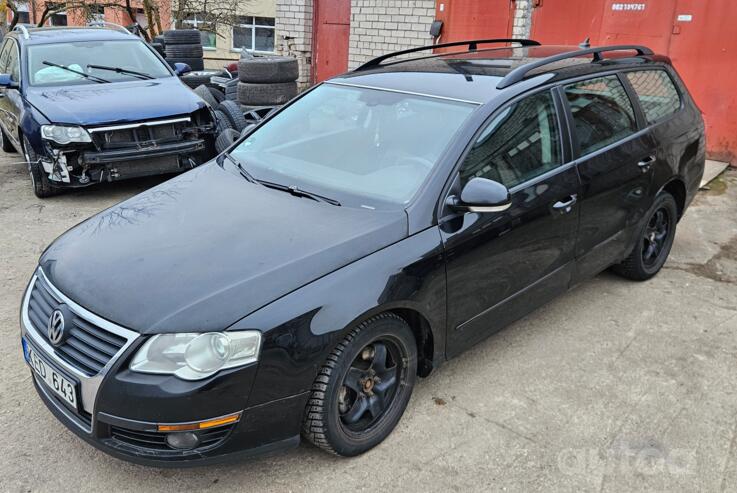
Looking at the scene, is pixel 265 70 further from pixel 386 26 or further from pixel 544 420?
pixel 544 420

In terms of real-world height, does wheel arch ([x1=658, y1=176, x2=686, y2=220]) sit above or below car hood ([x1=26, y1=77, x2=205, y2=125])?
below

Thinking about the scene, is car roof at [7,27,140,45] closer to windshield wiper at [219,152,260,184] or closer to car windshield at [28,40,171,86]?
car windshield at [28,40,171,86]

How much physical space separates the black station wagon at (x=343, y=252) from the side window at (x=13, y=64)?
4708mm

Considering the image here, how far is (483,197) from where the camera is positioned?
2.96m

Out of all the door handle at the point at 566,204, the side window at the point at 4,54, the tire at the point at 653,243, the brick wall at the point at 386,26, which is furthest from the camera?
the brick wall at the point at 386,26

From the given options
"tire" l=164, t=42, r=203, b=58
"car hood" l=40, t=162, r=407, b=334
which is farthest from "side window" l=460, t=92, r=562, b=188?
"tire" l=164, t=42, r=203, b=58

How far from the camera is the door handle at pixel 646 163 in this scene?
4.18 m

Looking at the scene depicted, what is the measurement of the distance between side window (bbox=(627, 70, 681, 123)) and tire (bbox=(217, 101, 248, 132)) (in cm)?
451

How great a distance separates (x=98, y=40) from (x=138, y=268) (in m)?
6.00

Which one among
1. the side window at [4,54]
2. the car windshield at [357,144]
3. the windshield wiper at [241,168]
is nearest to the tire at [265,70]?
the side window at [4,54]

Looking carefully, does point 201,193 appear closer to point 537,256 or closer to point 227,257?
Result: point 227,257

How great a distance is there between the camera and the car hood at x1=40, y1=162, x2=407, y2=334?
8.13 feet

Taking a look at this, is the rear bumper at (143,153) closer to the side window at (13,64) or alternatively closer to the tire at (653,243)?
the side window at (13,64)

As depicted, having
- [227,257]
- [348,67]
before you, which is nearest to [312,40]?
[348,67]
